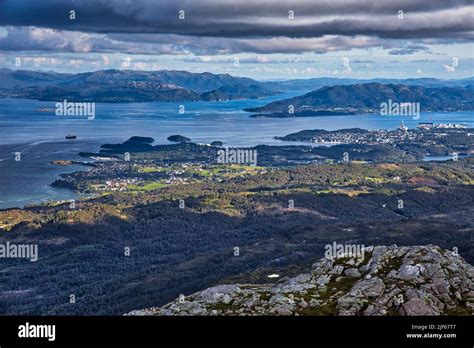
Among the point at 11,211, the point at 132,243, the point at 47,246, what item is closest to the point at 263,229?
the point at 132,243
